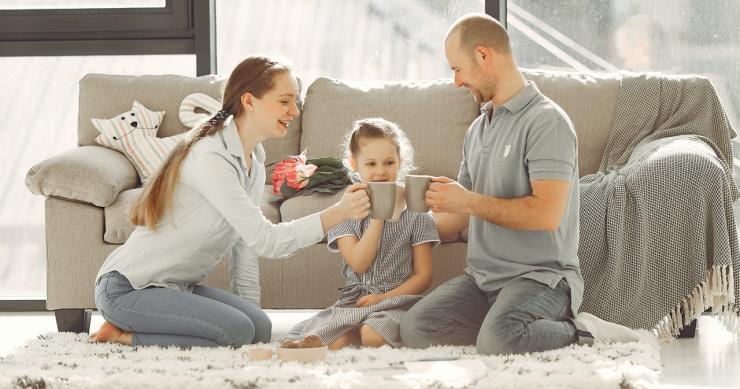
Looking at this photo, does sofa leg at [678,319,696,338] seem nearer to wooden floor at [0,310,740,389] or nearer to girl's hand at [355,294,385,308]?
wooden floor at [0,310,740,389]

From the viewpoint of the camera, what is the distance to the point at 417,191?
2.41 meters

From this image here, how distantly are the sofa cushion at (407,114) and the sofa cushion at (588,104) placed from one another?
0.31 metres

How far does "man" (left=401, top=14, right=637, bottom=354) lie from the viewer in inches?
94.7

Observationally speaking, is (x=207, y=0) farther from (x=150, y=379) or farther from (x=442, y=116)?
(x=150, y=379)

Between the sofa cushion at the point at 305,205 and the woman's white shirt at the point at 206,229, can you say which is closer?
the woman's white shirt at the point at 206,229

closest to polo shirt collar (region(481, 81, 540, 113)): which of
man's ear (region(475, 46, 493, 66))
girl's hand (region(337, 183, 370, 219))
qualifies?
man's ear (region(475, 46, 493, 66))

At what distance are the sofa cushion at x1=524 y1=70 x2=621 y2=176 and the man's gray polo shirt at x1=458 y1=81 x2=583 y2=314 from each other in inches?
46.0

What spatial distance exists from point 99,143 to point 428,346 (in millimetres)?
1814

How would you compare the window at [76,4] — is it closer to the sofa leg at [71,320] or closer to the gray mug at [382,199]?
Result: the sofa leg at [71,320]

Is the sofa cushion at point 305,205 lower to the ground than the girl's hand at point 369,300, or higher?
higher

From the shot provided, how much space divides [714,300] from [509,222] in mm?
777

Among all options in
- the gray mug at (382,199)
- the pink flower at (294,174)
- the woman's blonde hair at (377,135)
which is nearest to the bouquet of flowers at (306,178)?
the pink flower at (294,174)

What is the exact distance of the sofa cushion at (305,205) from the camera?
3242mm

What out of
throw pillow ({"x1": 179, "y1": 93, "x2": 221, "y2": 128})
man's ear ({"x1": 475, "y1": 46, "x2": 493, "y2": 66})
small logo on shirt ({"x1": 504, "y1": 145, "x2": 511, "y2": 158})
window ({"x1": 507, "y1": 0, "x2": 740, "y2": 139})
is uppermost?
window ({"x1": 507, "y1": 0, "x2": 740, "y2": 139})
